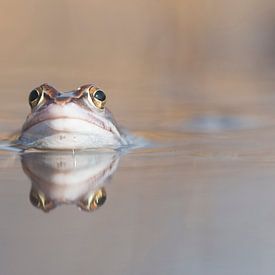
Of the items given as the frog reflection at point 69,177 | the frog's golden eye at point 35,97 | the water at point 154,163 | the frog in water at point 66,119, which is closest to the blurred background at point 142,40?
the water at point 154,163

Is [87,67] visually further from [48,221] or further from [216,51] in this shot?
[48,221]

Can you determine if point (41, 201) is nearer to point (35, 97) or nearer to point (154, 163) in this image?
point (154, 163)

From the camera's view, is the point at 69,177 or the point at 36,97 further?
the point at 36,97

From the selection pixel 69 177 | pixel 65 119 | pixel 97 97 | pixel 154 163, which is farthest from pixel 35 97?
pixel 69 177

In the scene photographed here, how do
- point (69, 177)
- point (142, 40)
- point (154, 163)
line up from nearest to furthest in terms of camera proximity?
point (69, 177), point (154, 163), point (142, 40)

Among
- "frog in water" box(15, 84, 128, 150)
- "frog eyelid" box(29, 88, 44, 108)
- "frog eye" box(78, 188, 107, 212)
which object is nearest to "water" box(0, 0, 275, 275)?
"frog eye" box(78, 188, 107, 212)

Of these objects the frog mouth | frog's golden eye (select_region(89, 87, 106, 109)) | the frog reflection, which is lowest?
the frog reflection

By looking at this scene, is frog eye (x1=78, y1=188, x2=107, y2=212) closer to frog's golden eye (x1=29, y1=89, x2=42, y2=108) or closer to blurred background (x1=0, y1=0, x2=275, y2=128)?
frog's golden eye (x1=29, y1=89, x2=42, y2=108)

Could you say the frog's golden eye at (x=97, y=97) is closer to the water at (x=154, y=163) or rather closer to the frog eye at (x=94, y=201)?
the water at (x=154, y=163)
